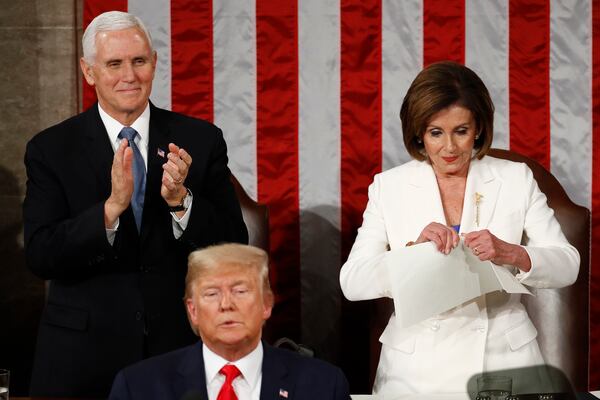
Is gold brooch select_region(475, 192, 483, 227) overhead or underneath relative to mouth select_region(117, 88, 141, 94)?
underneath

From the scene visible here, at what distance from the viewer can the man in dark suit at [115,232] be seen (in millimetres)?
2494

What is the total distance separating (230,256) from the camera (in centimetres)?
202

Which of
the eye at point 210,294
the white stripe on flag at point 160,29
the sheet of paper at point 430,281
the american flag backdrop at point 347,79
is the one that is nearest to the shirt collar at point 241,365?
the eye at point 210,294

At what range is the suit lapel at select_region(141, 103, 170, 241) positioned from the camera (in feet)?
8.29

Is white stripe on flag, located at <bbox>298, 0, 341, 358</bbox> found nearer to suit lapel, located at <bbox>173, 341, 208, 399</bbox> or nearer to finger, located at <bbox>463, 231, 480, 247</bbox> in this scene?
finger, located at <bbox>463, 231, 480, 247</bbox>

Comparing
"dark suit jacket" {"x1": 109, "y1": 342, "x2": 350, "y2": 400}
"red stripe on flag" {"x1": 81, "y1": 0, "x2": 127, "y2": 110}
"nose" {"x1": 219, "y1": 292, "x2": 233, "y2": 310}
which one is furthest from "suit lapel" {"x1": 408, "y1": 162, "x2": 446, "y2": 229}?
"red stripe on flag" {"x1": 81, "y1": 0, "x2": 127, "y2": 110}

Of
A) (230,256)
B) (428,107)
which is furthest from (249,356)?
(428,107)

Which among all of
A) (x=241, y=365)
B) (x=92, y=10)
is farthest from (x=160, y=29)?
(x=241, y=365)

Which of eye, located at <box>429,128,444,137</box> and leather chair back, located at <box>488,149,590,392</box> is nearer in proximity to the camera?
eye, located at <box>429,128,444,137</box>

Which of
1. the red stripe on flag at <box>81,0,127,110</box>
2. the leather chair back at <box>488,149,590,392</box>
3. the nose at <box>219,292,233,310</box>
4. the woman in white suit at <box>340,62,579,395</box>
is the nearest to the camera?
the nose at <box>219,292,233,310</box>

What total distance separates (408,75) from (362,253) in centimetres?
152

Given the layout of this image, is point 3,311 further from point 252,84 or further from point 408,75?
→ point 408,75

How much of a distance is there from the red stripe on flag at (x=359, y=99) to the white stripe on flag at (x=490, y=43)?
15.5 inches

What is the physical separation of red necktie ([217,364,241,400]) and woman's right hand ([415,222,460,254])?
0.74 metres
